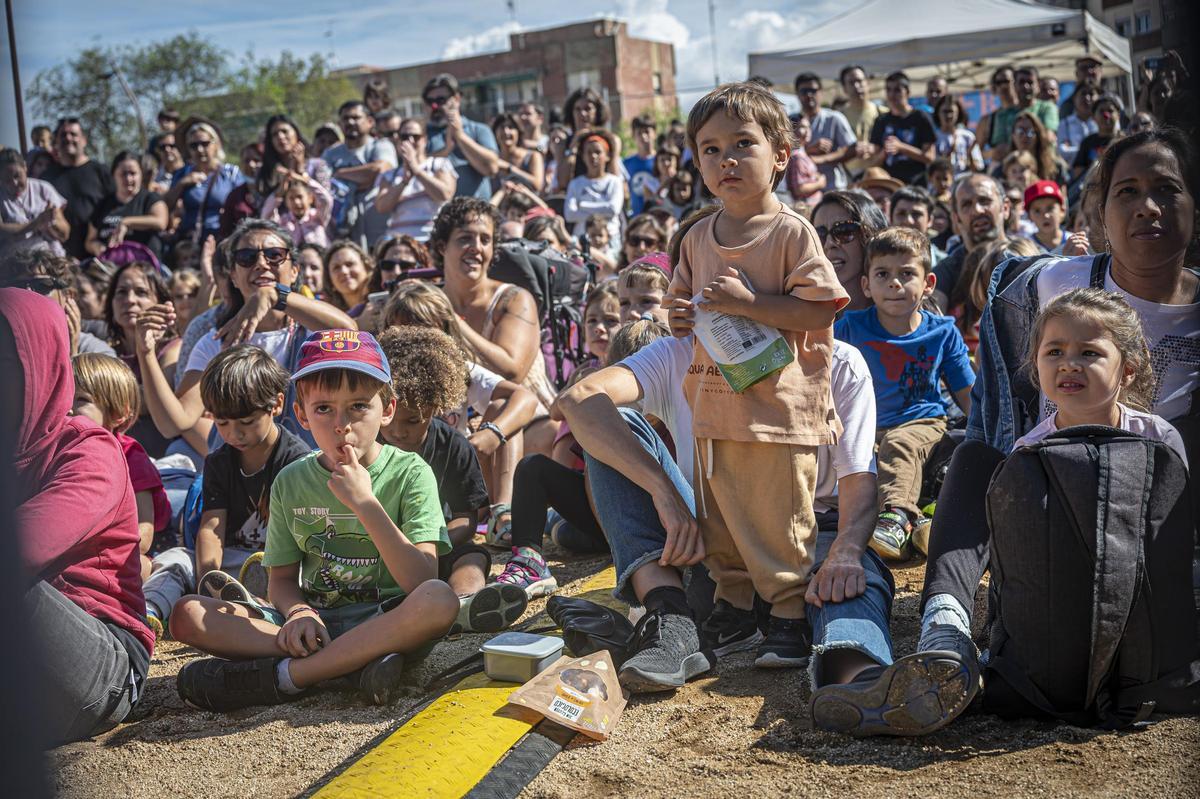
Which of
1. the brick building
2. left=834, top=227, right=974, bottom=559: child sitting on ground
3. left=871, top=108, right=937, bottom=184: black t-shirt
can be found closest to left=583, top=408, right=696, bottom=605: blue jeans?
left=834, top=227, right=974, bottom=559: child sitting on ground

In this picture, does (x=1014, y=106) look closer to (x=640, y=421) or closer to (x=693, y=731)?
(x=640, y=421)

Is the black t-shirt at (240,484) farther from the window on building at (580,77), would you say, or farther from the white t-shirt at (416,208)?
the window on building at (580,77)

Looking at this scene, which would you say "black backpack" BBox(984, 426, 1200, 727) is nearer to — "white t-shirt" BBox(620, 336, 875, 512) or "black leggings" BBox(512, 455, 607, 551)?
"white t-shirt" BBox(620, 336, 875, 512)

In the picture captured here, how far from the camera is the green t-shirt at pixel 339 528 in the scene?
3363 millimetres

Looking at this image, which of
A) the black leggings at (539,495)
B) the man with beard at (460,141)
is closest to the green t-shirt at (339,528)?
the black leggings at (539,495)

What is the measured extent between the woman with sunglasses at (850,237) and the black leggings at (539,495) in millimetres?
1703

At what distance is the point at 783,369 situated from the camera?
2.97m

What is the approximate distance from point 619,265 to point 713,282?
5507 mm

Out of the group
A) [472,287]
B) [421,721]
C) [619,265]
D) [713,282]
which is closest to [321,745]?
[421,721]

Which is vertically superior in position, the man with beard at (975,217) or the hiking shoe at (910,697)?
the man with beard at (975,217)

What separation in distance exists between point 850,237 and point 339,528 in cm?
292

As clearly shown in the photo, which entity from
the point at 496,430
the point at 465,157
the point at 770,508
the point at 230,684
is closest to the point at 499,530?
the point at 496,430

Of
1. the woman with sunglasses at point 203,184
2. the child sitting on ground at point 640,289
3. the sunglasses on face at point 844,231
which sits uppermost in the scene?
the woman with sunglasses at point 203,184

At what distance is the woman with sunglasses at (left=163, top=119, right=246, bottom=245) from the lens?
367 inches
